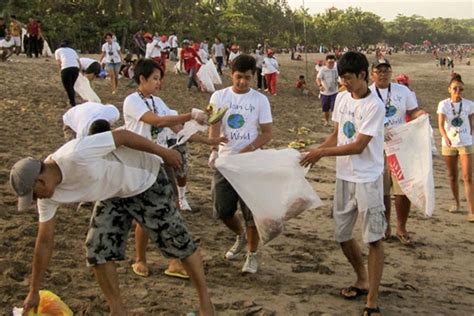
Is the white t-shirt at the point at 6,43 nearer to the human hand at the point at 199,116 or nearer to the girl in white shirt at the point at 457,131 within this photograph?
the girl in white shirt at the point at 457,131

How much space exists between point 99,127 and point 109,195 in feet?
3.59

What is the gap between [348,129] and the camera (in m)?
4.16

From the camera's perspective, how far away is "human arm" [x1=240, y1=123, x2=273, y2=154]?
15.2 feet

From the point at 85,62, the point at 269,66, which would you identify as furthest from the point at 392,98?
the point at 269,66

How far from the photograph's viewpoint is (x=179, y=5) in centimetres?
4100

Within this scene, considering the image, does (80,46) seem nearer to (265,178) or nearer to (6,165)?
(6,165)

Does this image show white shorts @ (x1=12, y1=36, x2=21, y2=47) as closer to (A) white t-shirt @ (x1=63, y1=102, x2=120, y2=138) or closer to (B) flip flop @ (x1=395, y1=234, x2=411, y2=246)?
(A) white t-shirt @ (x1=63, y1=102, x2=120, y2=138)

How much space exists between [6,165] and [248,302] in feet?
14.9

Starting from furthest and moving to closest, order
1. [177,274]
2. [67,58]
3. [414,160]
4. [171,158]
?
[67,58]
[414,160]
[177,274]
[171,158]

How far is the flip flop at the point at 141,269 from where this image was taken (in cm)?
463

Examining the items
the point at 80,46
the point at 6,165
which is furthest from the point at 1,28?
the point at 6,165

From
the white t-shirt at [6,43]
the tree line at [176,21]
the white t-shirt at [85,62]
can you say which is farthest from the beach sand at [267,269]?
the tree line at [176,21]

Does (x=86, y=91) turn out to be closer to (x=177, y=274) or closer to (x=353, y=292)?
(x=177, y=274)

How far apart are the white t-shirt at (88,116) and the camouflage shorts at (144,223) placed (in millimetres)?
1198
